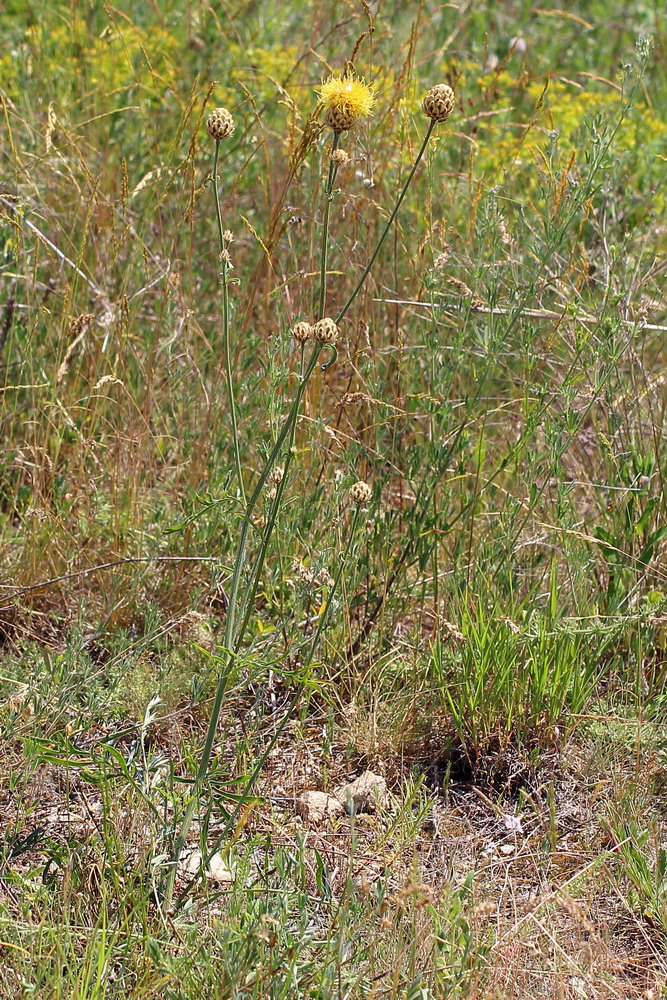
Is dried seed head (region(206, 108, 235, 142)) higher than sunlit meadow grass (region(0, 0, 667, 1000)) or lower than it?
higher

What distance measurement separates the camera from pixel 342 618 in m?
2.36

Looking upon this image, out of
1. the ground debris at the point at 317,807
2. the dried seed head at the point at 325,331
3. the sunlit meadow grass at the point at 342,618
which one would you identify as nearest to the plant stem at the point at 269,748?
the sunlit meadow grass at the point at 342,618

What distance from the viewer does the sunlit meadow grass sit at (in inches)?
65.3

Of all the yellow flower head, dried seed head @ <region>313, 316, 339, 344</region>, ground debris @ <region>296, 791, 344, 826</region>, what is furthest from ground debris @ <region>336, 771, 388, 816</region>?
the yellow flower head

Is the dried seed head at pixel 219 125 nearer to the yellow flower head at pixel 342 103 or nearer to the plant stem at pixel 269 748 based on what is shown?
the yellow flower head at pixel 342 103

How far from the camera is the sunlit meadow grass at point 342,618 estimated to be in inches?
65.3

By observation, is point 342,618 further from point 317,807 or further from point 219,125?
point 219,125

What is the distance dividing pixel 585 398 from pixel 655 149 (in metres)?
1.68

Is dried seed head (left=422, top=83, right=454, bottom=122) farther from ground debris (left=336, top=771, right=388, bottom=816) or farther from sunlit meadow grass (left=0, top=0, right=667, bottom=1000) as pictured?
ground debris (left=336, top=771, right=388, bottom=816)

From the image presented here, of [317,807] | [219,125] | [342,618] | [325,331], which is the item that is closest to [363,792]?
[317,807]

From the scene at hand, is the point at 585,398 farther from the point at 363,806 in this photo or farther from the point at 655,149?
the point at 655,149

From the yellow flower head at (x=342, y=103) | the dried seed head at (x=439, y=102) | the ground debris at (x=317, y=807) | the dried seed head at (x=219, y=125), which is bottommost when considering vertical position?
the ground debris at (x=317, y=807)

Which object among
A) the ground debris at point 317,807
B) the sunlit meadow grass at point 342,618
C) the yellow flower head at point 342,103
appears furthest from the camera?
the ground debris at point 317,807

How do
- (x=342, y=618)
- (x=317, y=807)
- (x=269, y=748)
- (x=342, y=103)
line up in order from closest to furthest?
(x=342, y=103)
(x=269, y=748)
(x=317, y=807)
(x=342, y=618)
